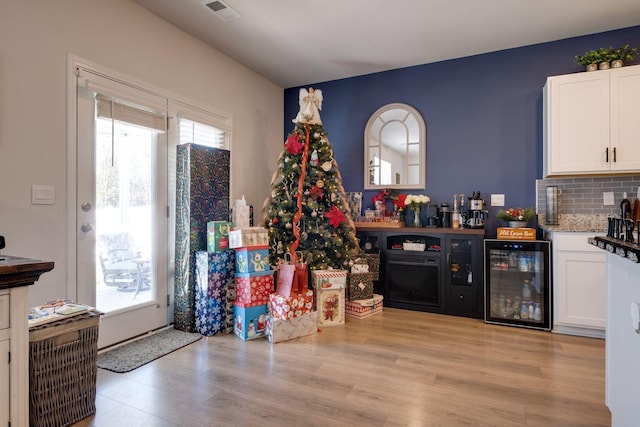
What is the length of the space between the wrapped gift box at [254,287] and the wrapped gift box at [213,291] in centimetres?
12

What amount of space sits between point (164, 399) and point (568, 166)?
12.4ft

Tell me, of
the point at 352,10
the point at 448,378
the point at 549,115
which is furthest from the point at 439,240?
the point at 352,10

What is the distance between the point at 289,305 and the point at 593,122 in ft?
10.4

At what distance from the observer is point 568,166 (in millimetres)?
3270

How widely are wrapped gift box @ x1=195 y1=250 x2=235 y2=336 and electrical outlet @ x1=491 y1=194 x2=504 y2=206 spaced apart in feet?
9.43

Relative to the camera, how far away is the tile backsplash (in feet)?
11.1

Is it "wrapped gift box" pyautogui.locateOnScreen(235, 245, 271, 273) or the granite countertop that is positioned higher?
the granite countertop

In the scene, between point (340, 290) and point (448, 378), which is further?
point (340, 290)

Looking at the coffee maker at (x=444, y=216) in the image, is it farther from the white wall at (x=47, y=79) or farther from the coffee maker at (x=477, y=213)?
the white wall at (x=47, y=79)

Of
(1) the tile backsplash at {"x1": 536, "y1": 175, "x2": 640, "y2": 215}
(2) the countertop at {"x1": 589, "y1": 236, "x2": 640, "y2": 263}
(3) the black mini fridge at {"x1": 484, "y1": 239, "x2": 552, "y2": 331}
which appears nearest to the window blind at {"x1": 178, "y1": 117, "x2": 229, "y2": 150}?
(3) the black mini fridge at {"x1": 484, "y1": 239, "x2": 552, "y2": 331}

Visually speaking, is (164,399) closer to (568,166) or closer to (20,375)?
(20,375)

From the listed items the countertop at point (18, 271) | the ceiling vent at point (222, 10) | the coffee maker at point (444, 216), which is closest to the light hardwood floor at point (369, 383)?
the countertop at point (18, 271)

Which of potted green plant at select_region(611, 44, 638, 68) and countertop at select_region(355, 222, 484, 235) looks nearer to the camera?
potted green plant at select_region(611, 44, 638, 68)

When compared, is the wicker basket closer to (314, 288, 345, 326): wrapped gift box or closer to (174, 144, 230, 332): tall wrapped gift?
(174, 144, 230, 332): tall wrapped gift
